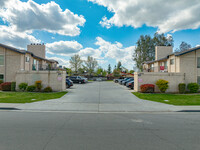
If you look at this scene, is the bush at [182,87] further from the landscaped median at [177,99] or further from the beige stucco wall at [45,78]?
the beige stucco wall at [45,78]

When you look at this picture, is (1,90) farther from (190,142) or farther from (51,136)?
(190,142)

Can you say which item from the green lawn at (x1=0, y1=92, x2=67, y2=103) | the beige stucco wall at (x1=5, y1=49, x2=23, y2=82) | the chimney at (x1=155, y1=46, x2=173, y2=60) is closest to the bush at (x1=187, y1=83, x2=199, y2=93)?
the chimney at (x1=155, y1=46, x2=173, y2=60)

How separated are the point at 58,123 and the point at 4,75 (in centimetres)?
1778

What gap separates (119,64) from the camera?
8012cm

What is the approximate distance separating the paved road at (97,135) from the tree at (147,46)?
1556 inches

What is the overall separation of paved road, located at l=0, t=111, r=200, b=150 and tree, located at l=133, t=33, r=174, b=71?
39.5 metres

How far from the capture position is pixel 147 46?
Answer: 4350 cm

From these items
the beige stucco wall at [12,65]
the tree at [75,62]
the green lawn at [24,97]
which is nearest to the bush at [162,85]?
the green lawn at [24,97]

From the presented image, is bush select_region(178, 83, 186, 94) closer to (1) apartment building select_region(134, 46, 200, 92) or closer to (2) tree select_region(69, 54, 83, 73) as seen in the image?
(1) apartment building select_region(134, 46, 200, 92)

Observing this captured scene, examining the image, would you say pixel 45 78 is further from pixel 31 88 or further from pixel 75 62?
pixel 75 62

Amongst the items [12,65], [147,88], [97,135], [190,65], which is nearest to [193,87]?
[190,65]

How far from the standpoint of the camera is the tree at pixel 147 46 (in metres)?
43.4

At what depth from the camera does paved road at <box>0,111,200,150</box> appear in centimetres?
367

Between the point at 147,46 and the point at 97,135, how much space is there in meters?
43.9
